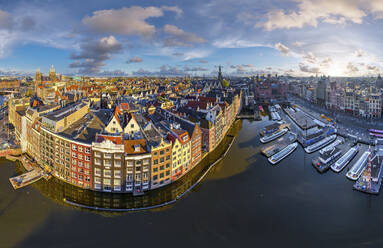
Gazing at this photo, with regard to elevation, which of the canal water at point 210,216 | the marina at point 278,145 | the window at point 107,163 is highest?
the window at point 107,163

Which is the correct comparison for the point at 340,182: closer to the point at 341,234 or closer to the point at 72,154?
the point at 341,234

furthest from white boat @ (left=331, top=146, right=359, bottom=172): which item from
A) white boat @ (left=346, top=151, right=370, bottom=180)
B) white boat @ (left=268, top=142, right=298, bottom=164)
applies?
white boat @ (left=268, top=142, right=298, bottom=164)

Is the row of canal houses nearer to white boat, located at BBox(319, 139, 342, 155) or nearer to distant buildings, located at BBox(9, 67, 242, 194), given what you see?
distant buildings, located at BBox(9, 67, 242, 194)

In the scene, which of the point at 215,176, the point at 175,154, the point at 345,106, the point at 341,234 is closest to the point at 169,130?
the point at 175,154

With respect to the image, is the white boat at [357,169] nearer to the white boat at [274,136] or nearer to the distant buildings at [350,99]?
the white boat at [274,136]

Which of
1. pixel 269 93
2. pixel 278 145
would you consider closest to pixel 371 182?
pixel 278 145

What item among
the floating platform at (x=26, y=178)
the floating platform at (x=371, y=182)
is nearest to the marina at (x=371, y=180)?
the floating platform at (x=371, y=182)

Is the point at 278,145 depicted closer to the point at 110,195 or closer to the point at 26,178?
the point at 110,195
